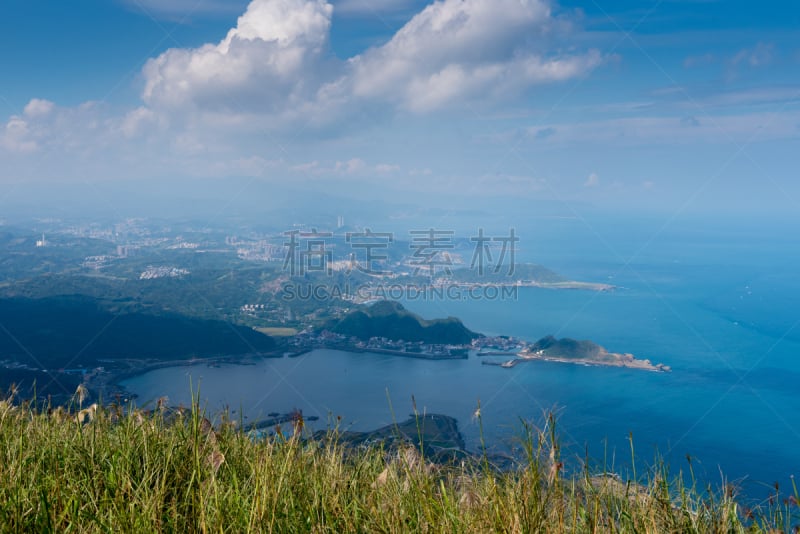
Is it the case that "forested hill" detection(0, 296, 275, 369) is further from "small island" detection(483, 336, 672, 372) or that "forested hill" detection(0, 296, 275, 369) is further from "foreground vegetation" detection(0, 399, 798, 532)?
"foreground vegetation" detection(0, 399, 798, 532)

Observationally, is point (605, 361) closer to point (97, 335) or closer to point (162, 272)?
point (97, 335)

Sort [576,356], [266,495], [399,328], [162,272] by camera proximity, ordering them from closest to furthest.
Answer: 1. [266,495]
2. [576,356]
3. [399,328]
4. [162,272]

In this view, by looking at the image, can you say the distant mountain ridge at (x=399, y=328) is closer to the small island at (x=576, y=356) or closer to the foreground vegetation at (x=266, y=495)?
the small island at (x=576, y=356)

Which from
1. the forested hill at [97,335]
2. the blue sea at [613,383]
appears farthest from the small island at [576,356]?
the forested hill at [97,335]

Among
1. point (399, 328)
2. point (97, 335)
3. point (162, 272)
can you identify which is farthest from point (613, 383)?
point (162, 272)

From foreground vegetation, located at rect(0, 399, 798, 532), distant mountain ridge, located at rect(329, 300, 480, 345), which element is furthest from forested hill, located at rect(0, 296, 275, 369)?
foreground vegetation, located at rect(0, 399, 798, 532)

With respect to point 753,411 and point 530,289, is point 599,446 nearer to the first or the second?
point 753,411
